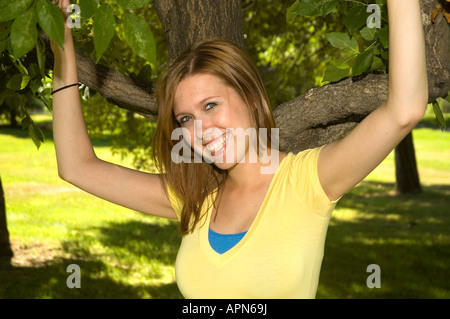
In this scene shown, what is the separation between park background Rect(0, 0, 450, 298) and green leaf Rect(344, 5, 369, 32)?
1881 millimetres

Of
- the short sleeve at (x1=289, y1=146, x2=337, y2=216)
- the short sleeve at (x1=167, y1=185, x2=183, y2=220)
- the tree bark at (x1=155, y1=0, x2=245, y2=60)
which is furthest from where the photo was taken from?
the tree bark at (x1=155, y1=0, x2=245, y2=60)

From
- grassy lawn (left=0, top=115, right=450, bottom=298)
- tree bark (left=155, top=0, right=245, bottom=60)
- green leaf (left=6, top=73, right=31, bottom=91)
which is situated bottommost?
grassy lawn (left=0, top=115, right=450, bottom=298)

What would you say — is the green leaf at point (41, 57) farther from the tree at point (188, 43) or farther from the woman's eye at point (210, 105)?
the woman's eye at point (210, 105)

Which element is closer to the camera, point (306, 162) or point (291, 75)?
point (306, 162)

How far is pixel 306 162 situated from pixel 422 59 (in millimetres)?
572

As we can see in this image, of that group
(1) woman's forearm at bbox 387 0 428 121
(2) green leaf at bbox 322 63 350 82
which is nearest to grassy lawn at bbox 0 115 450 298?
(2) green leaf at bbox 322 63 350 82

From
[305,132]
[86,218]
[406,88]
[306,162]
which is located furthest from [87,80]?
[86,218]

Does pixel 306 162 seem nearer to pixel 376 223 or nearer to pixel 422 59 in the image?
pixel 422 59

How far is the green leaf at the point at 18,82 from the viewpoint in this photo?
272 centimetres

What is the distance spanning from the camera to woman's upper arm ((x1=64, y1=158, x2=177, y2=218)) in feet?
7.98

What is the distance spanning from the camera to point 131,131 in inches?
362

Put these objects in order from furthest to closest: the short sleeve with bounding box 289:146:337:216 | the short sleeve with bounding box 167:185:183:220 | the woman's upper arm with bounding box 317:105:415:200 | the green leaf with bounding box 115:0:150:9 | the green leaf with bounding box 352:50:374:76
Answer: the short sleeve with bounding box 167:185:183:220 → the green leaf with bounding box 352:50:374:76 → the short sleeve with bounding box 289:146:337:216 → the woman's upper arm with bounding box 317:105:415:200 → the green leaf with bounding box 115:0:150:9

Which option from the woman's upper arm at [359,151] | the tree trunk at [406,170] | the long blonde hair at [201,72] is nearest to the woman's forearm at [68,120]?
the long blonde hair at [201,72]

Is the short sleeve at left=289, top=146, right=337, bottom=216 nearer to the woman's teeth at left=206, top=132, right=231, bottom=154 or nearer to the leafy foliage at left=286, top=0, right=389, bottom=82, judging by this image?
the woman's teeth at left=206, top=132, right=231, bottom=154
